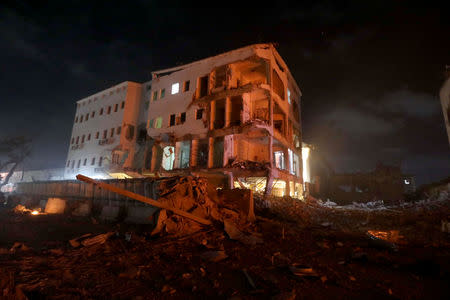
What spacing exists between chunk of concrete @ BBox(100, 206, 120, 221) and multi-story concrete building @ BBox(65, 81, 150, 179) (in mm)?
17936

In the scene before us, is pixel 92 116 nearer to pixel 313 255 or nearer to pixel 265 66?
pixel 265 66

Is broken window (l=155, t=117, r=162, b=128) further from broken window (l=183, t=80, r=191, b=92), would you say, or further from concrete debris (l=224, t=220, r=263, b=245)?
concrete debris (l=224, t=220, r=263, b=245)

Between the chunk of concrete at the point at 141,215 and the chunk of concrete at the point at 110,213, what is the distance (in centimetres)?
109

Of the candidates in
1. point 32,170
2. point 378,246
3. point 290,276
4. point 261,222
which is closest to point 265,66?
point 261,222

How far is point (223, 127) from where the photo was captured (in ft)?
71.5

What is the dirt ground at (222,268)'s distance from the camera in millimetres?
3816

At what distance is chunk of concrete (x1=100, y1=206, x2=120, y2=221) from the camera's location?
10.1m

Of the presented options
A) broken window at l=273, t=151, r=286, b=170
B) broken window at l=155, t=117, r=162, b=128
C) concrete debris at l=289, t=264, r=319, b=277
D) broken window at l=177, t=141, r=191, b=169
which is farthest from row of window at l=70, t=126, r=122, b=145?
concrete debris at l=289, t=264, r=319, b=277

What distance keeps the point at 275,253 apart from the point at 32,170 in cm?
5284

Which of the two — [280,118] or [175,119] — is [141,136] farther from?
[280,118]

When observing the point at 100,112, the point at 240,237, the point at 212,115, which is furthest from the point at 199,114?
the point at 100,112

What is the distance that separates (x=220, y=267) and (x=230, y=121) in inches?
747

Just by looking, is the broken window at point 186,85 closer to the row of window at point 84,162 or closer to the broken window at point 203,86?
the broken window at point 203,86

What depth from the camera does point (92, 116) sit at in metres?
35.8
